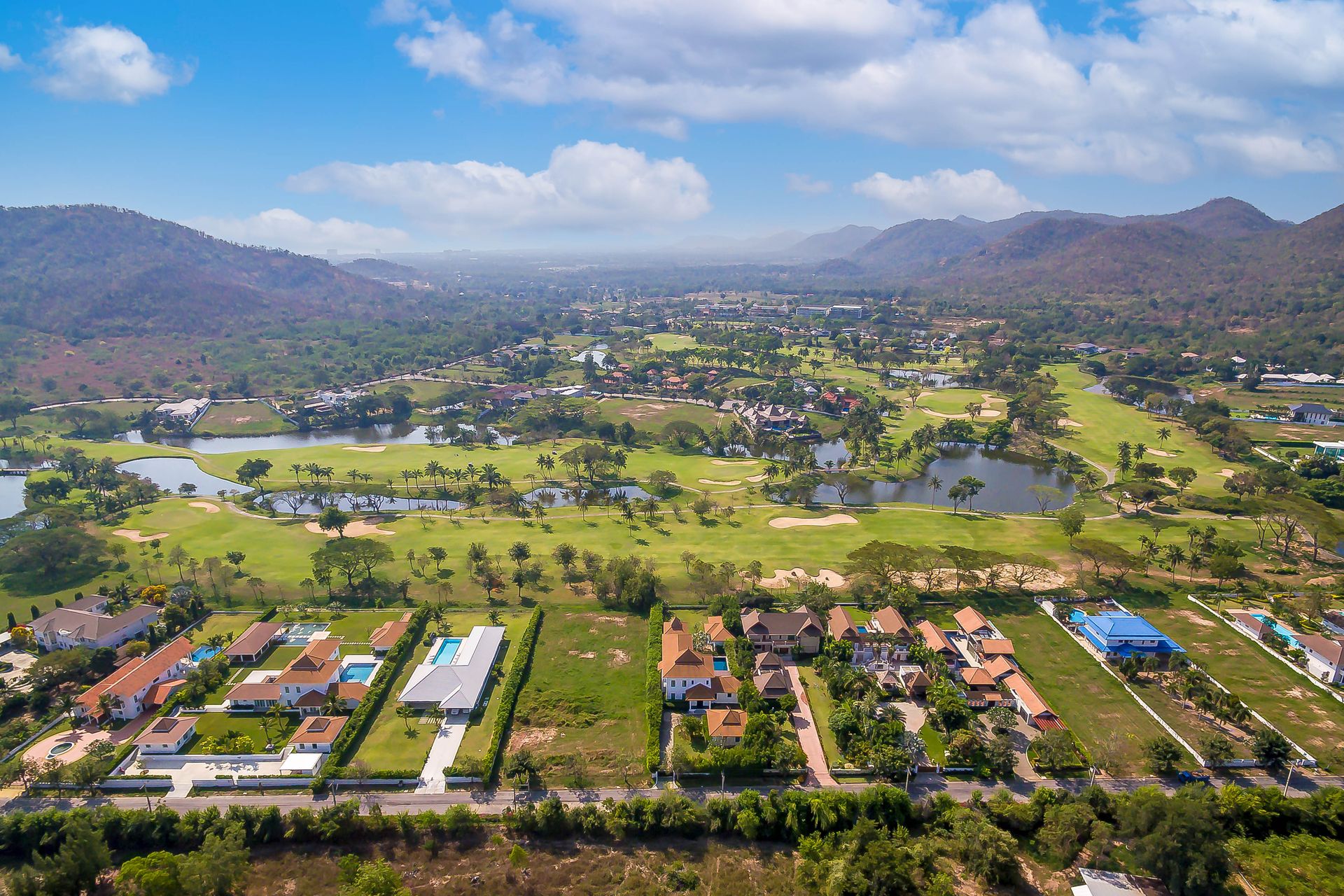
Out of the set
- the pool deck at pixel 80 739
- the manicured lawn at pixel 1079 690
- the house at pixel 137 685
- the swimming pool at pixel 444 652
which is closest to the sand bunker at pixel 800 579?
the manicured lawn at pixel 1079 690

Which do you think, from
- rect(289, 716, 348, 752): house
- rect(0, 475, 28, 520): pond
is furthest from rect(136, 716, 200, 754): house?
rect(0, 475, 28, 520): pond

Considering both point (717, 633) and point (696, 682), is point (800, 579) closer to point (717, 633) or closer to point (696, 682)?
point (717, 633)

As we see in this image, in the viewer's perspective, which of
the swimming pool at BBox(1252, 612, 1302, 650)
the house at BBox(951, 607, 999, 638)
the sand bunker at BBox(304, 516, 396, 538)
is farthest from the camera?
the sand bunker at BBox(304, 516, 396, 538)

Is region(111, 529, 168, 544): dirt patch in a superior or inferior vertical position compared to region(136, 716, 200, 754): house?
superior

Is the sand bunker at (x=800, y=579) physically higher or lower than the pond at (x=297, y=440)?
lower

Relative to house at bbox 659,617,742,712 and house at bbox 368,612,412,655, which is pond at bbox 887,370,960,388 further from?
house at bbox 368,612,412,655

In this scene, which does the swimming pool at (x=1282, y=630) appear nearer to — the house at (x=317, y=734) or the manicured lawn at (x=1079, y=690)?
the manicured lawn at (x=1079, y=690)

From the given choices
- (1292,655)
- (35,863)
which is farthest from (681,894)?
(1292,655)
